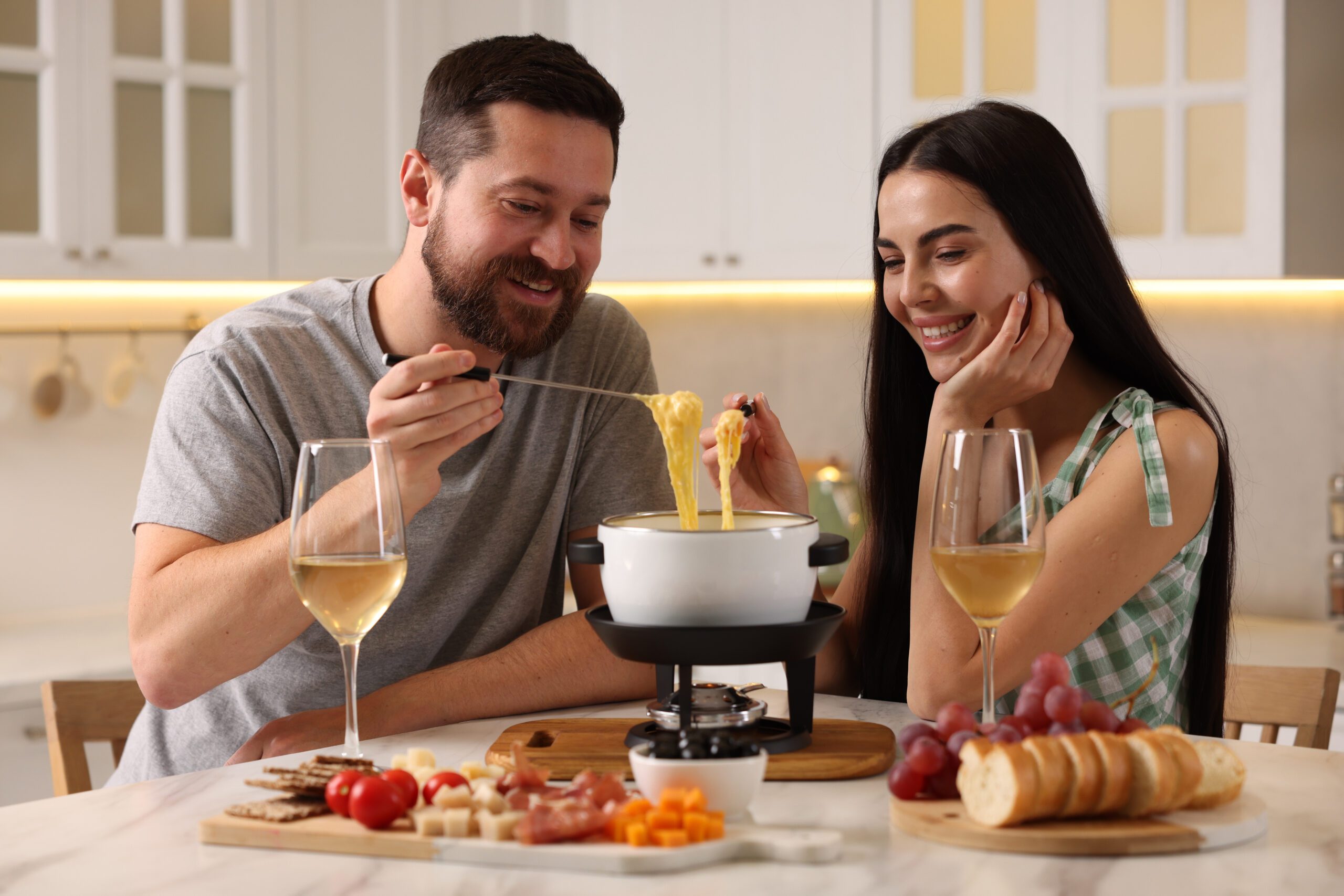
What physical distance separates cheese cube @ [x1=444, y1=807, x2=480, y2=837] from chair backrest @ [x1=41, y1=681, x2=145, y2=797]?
3.15ft

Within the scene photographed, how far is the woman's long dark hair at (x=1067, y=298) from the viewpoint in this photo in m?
1.74

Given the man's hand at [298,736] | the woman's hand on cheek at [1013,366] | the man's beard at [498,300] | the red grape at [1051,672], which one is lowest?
the man's hand at [298,736]

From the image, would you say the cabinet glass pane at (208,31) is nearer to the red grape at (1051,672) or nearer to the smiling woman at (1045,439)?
the smiling woman at (1045,439)

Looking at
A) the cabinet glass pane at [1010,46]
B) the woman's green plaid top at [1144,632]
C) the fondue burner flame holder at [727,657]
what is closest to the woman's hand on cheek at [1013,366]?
the woman's green plaid top at [1144,632]

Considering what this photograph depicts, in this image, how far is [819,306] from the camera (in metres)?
3.91

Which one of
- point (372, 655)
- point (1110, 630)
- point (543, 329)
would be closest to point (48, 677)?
point (372, 655)

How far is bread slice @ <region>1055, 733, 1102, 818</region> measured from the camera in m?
0.98

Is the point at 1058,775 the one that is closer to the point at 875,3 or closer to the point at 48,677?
the point at 48,677

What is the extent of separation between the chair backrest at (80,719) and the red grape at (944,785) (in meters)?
1.17

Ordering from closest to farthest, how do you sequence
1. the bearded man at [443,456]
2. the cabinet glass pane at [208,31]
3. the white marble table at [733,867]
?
the white marble table at [733,867]
the bearded man at [443,456]
the cabinet glass pane at [208,31]

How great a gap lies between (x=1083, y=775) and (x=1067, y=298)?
3.07 feet

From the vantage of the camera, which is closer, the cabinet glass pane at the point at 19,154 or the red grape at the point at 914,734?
the red grape at the point at 914,734

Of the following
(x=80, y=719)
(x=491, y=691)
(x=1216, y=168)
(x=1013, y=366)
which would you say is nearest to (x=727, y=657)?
(x=491, y=691)

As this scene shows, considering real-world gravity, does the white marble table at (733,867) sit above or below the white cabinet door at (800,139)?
below
